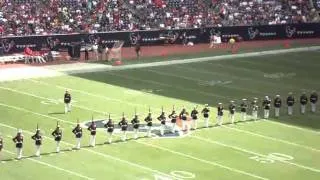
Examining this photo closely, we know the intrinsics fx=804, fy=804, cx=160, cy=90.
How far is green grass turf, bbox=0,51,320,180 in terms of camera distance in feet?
81.4

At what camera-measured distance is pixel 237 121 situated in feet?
104

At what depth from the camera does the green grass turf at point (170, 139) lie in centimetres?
2480

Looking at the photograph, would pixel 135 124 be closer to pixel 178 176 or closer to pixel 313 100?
pixel 178 176

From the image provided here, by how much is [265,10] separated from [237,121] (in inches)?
1021

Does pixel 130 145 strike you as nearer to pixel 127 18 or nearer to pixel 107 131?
pixel 107 131

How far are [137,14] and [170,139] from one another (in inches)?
940

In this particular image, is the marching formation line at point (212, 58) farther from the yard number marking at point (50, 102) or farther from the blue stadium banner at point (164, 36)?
the yard number marking at point (50, 102)

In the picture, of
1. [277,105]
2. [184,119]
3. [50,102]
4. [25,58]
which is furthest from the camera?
[25,58]

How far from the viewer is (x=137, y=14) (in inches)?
2028

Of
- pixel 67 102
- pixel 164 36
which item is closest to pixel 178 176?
pixel 67 102

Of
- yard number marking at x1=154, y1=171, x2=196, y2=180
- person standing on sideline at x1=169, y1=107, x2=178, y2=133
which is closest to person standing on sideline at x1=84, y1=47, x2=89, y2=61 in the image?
person standing on sideline at x1=169, y1=107, x2=178, y2=133

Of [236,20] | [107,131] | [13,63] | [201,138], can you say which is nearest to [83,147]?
[107,131]

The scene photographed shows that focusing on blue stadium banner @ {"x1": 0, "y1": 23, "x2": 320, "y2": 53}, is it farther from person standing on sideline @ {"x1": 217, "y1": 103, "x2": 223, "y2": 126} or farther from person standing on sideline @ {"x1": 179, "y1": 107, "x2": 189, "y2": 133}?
person standing on sideline @ {"x1": 179, "y1": 107, "x2": 189, "y2": 133}

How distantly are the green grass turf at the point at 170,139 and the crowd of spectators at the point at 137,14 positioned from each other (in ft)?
22.7
